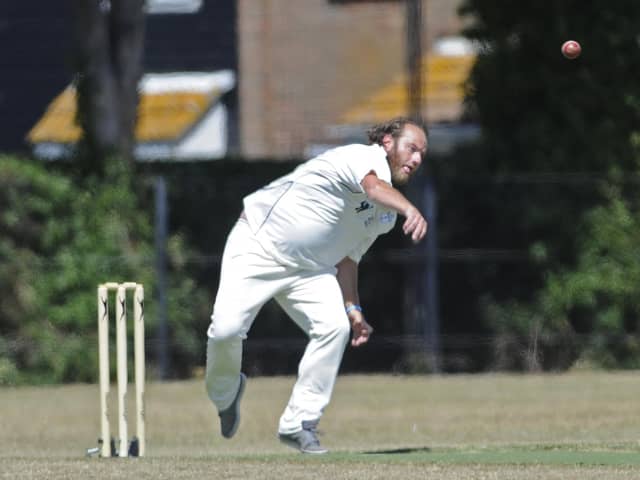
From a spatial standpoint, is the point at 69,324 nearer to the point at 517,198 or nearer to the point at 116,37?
the point at 116,37

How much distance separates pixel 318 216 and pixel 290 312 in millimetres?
510

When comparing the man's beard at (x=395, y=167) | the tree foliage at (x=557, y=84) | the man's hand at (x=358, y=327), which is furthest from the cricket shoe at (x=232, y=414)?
the tree foliage at (x=557, y=84)

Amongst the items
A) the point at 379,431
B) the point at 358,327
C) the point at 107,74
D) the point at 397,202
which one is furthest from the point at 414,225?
the point at 107,74

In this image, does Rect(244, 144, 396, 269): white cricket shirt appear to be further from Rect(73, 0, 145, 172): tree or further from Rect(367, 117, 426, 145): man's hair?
Rect(73, 0, 145, 172): tree

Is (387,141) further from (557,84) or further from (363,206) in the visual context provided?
(557,84)

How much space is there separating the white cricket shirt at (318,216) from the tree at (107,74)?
24.4 ft

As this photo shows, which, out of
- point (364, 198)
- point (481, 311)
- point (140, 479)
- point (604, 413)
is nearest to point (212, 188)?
point (481, 311)

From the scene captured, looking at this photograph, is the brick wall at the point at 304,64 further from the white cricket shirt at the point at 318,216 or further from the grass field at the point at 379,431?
the white cricket shirt at the point at 318,216

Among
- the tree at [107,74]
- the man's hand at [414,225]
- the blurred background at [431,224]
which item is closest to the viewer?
the man's hand at [414,225]

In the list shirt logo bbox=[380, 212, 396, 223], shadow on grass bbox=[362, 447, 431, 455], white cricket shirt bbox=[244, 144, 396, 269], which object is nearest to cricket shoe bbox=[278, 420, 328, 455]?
shadow on grass bbox=[362, 447, 431, 455]

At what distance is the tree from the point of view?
15797 mm

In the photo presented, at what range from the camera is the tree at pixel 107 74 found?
15.8m

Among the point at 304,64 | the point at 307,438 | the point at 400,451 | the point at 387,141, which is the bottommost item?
the point at 400,451

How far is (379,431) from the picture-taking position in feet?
36.8
